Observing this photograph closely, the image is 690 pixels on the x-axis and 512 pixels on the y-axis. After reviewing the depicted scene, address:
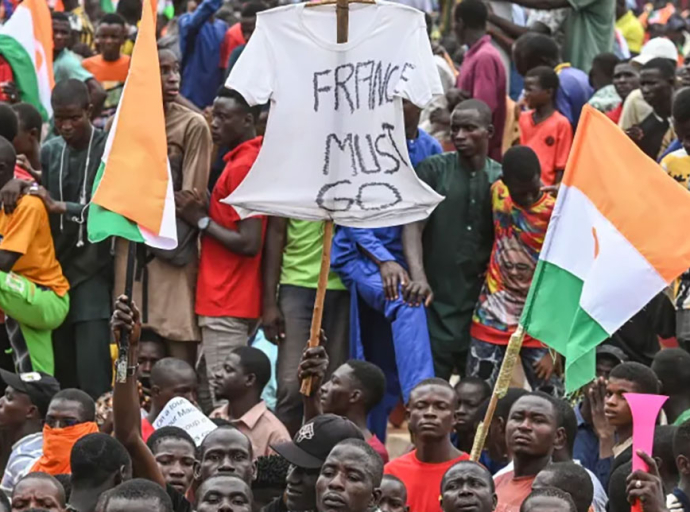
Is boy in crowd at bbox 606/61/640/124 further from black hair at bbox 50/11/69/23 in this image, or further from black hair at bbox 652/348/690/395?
black hair at bbox 50/11/69/23

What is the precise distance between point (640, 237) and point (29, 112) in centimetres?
457

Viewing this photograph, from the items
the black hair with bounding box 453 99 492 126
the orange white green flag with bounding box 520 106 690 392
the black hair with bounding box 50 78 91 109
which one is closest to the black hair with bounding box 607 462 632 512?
the orange white green flag with bounding box 520 106 690 392

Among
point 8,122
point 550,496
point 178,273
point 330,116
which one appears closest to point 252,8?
point 8,122

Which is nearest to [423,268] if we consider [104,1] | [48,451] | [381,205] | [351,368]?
[351,368]

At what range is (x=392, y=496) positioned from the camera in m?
8.41

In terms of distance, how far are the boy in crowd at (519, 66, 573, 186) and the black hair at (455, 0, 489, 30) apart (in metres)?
1.35

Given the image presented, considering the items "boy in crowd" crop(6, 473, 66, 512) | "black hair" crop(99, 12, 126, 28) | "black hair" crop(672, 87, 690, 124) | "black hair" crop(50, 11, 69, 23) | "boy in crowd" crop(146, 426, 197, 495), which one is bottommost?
"black hair" crop(50, 11, 69, 23)

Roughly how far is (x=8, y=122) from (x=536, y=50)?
414 cm

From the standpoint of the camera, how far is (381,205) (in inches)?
348

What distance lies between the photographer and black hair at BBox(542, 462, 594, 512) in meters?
7.95

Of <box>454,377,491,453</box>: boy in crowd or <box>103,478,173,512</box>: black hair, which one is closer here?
<box>103,478,173,512</box>: black hair

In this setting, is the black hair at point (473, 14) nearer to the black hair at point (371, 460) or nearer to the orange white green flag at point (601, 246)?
the orange white green flag at point (601, 246)

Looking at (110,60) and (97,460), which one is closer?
(97,460)

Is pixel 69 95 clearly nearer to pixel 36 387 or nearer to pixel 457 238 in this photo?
pixel 36 387
